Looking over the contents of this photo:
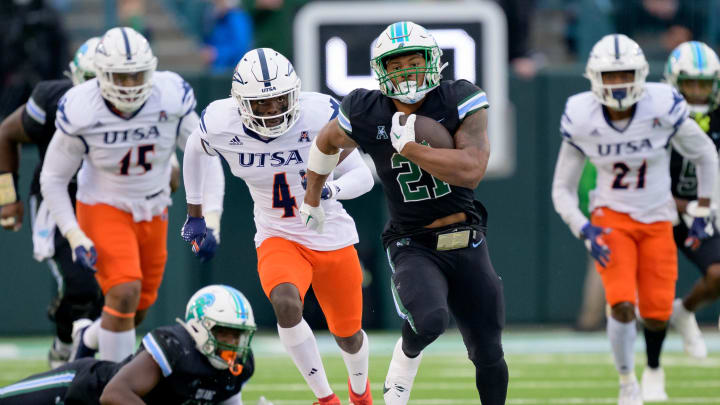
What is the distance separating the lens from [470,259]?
543 centimetres

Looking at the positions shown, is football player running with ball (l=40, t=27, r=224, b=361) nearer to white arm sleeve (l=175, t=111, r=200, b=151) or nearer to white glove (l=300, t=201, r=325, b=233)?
white arm sleeve (l=175, t=111, r=200, b=151)

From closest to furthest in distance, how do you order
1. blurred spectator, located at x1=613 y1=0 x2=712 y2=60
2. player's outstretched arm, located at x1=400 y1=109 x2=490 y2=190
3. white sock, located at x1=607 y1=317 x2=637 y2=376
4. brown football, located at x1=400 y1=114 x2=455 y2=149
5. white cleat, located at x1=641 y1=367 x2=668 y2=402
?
1. player's outstretched arm, located at x1=400 y1=109 x2=490 y2=190
2. brown football, located at x1=400 y1=114 x2=455 y2=149
3. white sock, located at x1=607 y1=317 x2=637 y2=376
4. white cleat, located at x1=641 y1=367 x2=668 y2=402
5. blurred spectator, located at x1=613 y1=0 x2=712 y2=60

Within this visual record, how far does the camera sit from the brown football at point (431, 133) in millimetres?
5164

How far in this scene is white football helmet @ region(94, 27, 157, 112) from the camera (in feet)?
21.5

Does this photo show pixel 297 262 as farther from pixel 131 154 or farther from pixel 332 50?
pixel 332 50

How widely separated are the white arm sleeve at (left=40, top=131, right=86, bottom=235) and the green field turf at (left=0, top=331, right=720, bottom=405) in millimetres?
1486

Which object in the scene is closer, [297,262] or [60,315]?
[297,262]

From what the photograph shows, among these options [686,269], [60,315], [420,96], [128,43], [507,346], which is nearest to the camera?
[420,96]

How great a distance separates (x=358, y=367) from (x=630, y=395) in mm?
1529

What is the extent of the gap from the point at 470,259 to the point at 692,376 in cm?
328

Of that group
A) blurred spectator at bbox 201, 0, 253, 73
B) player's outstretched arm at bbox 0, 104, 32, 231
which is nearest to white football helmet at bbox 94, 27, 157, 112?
player's outstretched arm at bbox 0, 104, 32, 231

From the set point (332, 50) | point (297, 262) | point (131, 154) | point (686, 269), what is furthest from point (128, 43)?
point (686, 269)

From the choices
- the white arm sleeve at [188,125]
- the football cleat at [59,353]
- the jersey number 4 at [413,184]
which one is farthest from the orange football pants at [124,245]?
the jersey number 4 at [413,184]

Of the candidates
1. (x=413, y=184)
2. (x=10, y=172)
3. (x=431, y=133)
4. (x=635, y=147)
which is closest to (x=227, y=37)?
(x=10, y=172)
